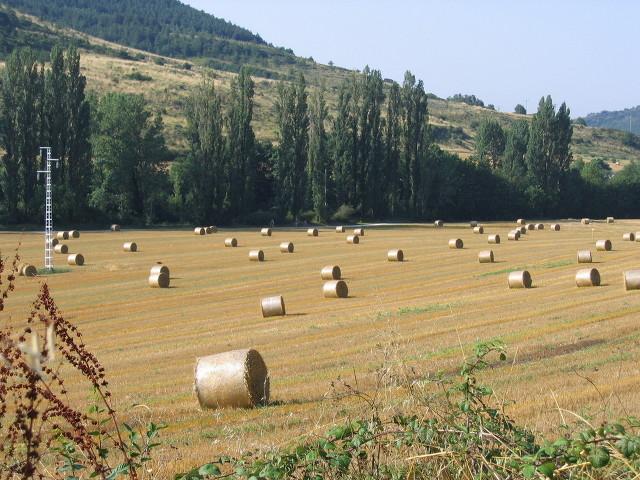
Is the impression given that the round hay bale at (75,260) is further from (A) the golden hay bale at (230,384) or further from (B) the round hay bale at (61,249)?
(A) the golden hay bale at (230,384)

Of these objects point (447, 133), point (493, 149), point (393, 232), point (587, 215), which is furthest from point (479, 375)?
point (447, 133)

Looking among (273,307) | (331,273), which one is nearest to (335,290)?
(273,307)

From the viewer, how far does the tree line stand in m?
69.3

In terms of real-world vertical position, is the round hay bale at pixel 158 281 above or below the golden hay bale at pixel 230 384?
below

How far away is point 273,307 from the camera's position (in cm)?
2477

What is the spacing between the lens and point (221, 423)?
11.3 m

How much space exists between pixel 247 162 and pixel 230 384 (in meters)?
66.4

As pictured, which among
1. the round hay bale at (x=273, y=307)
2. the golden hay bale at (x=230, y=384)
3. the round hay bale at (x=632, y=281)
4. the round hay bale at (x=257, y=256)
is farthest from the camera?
the round hay bale at (x=257, y=256)

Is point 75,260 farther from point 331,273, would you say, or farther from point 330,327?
point 330,327

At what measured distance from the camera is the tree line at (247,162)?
69.3 m

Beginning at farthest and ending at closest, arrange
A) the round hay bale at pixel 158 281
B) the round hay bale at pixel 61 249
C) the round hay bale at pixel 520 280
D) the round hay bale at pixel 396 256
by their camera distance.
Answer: the round hay bale at pixel 61 249, the round hay bale at pixel 396 256, the round hay bale at pixel 158 281, the round hay bale at pixel 520 280

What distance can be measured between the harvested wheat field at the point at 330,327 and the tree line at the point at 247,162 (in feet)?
68.7

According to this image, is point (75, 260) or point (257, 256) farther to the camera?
point (257, 256)

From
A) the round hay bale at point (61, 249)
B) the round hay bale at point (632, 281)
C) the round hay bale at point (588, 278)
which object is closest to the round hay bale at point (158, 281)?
the round hay bale at point (61, 249)
